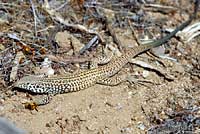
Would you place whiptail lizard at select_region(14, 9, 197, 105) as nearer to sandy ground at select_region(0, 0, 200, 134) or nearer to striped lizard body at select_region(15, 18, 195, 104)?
striped lizard body at select_region(15, 18, 195, 104)

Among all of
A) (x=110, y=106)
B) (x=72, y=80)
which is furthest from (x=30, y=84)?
(x=110, y=106)

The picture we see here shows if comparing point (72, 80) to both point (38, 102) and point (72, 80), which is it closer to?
point (72, 80)

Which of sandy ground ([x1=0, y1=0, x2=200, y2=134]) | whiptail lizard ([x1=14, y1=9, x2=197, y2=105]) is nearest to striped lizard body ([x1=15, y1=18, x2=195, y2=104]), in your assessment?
whiptail lizard ([x1=14, y1=9, x2=197, y2=105])

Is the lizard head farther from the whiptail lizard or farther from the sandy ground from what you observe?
the sandy ground

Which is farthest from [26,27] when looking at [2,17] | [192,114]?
[192,114]

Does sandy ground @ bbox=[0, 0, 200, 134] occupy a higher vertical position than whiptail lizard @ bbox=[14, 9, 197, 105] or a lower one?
lower

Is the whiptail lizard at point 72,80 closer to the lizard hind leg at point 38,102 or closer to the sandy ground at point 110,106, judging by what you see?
the lizard hind leg at point 38,102

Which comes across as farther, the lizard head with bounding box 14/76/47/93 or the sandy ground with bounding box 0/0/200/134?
the lizard head with bounding box 14/76/47/93

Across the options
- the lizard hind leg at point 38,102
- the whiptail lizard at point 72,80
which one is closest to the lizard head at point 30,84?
the whiptail lizard at point 72,80

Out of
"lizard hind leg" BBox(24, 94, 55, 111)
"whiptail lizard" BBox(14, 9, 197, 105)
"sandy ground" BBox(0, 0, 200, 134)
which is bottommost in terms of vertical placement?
"sandy ground" BBox(0, 0, 200, 134)

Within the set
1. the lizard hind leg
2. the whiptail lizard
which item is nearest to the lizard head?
the whiptail lizard

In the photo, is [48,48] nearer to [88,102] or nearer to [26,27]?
[26,27]
